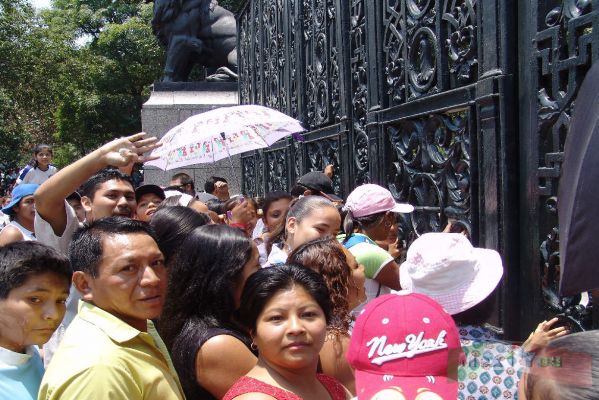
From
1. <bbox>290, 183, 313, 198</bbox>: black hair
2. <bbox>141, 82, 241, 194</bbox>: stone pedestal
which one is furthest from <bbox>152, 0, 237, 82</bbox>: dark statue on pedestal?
<bbox>290, 183, 313, 198</bbox>: black hair

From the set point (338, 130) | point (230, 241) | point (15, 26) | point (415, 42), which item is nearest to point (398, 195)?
point (415, 42)

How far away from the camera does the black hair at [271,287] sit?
89.2 inches

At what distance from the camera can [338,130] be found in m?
6.77

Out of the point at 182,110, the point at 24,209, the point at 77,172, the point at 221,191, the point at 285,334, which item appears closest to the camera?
the point at 285,334

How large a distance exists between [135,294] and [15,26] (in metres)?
25.8

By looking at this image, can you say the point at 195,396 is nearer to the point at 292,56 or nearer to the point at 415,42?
the point at 415,42

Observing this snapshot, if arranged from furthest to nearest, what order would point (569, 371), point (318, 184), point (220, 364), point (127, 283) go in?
point (318, 184) → point (220, 364) → point (127, 283) → point (569, 371)

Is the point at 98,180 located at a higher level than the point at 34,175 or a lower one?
lower

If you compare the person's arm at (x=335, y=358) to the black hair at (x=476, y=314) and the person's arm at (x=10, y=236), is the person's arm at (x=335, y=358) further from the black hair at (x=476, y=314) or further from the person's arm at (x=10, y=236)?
the person's arm at (x=10, y=236)

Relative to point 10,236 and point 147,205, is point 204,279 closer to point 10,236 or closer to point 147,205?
point 10,236

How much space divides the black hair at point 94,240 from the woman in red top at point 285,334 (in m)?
0.48

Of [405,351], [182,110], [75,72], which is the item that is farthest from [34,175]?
[75,72]

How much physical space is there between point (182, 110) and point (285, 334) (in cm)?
1234

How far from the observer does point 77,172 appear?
313 centimetres
